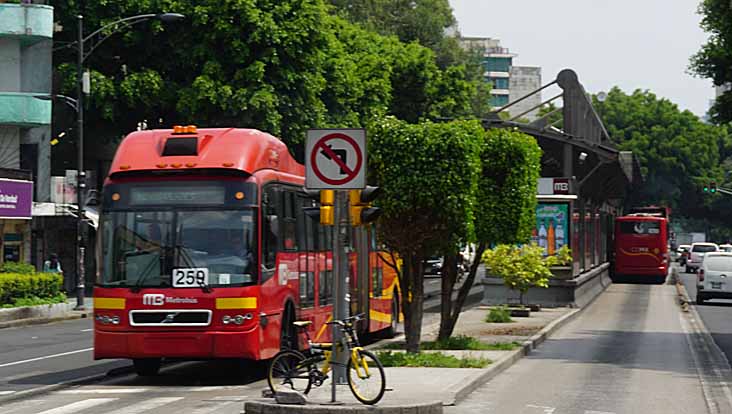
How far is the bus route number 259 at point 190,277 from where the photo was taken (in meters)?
17.5

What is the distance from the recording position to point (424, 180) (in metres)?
20.2

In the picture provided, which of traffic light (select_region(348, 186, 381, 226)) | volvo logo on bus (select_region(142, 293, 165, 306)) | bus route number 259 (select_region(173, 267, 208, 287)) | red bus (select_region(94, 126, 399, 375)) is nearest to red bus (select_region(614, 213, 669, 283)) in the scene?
red bus (select_region(94, 126, 399, 375))

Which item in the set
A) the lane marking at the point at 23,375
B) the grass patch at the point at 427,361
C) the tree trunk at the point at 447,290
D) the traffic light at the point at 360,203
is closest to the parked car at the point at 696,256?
the tree trunk at the point at 447,290

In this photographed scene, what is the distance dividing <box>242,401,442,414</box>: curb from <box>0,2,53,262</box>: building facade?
103 feet

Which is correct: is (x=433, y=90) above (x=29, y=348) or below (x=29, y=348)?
above

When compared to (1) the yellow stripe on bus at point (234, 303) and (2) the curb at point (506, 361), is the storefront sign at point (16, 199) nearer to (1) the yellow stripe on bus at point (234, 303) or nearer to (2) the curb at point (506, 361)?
(2) the curb at point (506, 361)

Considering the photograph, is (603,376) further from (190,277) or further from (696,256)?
(696,256)

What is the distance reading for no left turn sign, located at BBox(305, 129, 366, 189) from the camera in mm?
14102

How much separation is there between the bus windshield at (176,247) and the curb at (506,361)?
324cm

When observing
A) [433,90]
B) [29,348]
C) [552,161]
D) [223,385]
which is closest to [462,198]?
[223,385]

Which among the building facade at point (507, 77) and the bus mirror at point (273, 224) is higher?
the building facade at point (507, 77)

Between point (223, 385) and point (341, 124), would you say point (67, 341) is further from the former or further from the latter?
point (341, 124)

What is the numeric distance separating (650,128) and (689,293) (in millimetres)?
48495

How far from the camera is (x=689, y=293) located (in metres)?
55.9
